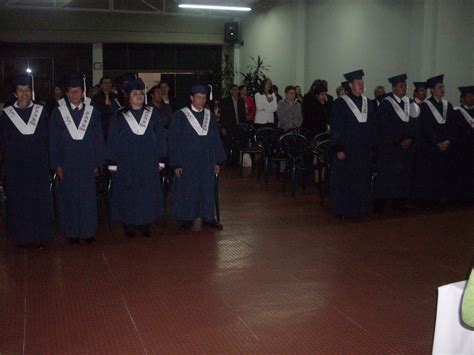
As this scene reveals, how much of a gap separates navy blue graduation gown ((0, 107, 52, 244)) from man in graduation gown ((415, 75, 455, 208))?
15.6ft

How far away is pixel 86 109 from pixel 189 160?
122cm

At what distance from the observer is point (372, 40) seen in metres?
12.7

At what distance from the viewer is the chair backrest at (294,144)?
9031mm

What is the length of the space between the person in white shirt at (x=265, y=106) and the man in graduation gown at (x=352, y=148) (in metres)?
4.58

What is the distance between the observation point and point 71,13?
17.9 metres

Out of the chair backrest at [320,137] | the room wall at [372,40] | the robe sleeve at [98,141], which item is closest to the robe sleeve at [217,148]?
the robe sleeve at [98,141]

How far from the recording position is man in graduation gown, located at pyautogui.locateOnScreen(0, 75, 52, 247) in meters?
5.98

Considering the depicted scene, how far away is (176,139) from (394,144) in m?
2.82

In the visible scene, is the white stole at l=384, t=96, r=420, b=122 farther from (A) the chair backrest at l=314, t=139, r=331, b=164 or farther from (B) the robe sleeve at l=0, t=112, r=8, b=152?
(B) the robe sleeve at l=0, t=112, r=8, b=152

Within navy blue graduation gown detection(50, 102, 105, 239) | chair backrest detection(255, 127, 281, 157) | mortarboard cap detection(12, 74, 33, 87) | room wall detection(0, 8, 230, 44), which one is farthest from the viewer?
room wall detection(0, 8, 230, 44)

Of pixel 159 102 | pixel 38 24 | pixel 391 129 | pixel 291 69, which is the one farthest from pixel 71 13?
pixel 391 129

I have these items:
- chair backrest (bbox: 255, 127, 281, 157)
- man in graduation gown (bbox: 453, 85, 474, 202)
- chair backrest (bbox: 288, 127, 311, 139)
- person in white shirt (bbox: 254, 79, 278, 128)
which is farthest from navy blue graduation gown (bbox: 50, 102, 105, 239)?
person in white shirt (bbox: 254, 79, 278, 128)

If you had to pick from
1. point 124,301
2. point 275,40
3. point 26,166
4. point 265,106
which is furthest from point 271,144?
point 275,40

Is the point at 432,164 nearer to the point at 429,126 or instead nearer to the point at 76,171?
the point at 429,126
